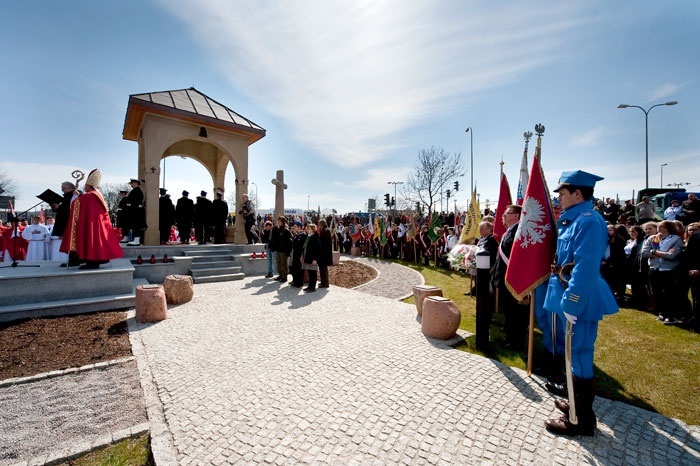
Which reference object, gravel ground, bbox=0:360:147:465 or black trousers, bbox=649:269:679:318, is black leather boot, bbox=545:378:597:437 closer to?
gravel ground, bbox=0:360:147:465

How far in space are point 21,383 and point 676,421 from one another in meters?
7.47

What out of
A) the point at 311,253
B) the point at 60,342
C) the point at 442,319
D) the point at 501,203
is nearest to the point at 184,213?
the point at 311,253

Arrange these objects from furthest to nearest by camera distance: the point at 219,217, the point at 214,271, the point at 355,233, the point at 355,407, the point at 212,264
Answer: the point at 355,233 < the point at 219,217 < the point at 212,264 < the point at 214,271 < the point at 355,407

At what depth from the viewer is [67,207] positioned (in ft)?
27.2

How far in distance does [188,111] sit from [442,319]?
37.8ft

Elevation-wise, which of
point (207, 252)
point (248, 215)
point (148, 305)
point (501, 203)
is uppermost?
point (248, 215)

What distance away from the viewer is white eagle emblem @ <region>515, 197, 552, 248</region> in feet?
12.7

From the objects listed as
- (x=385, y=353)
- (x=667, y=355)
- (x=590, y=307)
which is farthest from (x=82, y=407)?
(x=667, y=355)

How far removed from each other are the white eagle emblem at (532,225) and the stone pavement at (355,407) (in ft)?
5.94

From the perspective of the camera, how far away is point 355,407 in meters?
3.30

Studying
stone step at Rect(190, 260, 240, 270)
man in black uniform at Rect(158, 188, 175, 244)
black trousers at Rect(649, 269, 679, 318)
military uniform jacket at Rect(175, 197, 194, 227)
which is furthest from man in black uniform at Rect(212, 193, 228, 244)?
black trousers at Rect(649, 269, 679, 318)

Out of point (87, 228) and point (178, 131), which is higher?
point (178, 131)

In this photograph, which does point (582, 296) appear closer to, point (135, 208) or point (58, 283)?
point (58, 283)

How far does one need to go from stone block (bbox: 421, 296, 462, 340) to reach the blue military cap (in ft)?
9.08
